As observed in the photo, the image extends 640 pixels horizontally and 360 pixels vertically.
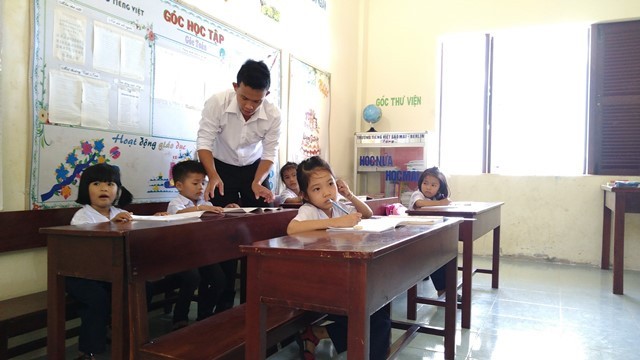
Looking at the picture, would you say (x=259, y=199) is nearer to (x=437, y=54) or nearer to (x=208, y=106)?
(x=208, y=106)

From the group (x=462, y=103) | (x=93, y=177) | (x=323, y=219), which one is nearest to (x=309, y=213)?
(x=323, y=219)

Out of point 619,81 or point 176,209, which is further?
point 619,81

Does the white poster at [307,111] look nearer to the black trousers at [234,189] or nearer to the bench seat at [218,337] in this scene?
the black trousers at [234,189]

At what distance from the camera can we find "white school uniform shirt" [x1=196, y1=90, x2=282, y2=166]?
8.14ft

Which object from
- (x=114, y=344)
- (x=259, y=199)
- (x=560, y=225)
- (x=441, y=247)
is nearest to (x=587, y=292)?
(x=560, y=225)

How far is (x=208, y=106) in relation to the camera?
8.16ft

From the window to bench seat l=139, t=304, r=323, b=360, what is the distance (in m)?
3.98

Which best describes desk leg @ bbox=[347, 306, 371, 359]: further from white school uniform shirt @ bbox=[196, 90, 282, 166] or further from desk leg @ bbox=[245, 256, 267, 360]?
white school uniform shirt @ bbox=[196, 90, 282, 166]

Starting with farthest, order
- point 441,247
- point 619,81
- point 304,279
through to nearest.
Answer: point 619,81 → point 441,247 → point 304,279

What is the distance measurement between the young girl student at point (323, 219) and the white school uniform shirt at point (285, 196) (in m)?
1.40

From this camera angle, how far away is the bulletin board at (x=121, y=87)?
208cm

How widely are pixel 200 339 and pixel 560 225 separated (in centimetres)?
437

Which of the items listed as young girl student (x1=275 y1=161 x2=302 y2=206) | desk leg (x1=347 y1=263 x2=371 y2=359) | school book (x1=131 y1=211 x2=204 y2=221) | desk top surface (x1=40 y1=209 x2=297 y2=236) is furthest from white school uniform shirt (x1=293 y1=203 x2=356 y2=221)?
young girl student (x1=275 y1=161 x2=302 y2=206)

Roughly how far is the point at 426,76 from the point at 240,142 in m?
3.33
